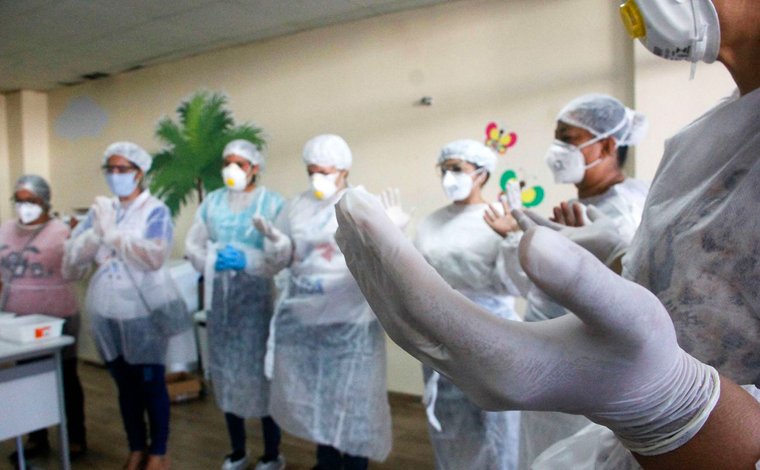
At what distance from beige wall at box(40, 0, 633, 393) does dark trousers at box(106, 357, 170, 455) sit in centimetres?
Result: 163

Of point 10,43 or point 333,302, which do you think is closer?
point 333,302

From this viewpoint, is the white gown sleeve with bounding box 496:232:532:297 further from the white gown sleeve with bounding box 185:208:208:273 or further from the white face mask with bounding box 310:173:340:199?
the white gown sleeve with bounding box 185:208:208:273

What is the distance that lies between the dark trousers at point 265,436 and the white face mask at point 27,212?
1471 millimetres

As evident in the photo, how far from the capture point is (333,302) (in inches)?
95.7

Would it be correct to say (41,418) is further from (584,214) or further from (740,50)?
(740,50)

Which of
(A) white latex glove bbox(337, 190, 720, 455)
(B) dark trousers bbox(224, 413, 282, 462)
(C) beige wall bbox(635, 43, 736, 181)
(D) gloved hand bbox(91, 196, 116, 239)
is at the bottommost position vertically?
(B) dark trousers bbox(224, 413, 282, 462)

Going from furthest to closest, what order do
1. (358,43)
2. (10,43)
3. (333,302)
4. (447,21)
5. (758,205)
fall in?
(10,43) → (358,43) → (447,21) → (333,302) → (758,205)

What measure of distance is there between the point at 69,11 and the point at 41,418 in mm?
2421

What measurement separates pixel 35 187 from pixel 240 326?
1385 millimetres

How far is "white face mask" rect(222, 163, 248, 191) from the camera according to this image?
2781mm

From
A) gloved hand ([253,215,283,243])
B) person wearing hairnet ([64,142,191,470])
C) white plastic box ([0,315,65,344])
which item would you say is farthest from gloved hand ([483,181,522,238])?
white plastic box ([0,315,65,344])

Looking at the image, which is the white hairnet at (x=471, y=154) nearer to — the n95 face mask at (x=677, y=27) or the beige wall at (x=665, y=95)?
the beige wall at (x=665, y=95)

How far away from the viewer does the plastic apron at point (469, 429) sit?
6.53 ft

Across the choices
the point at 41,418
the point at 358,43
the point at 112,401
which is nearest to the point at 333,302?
the point at 41,418
